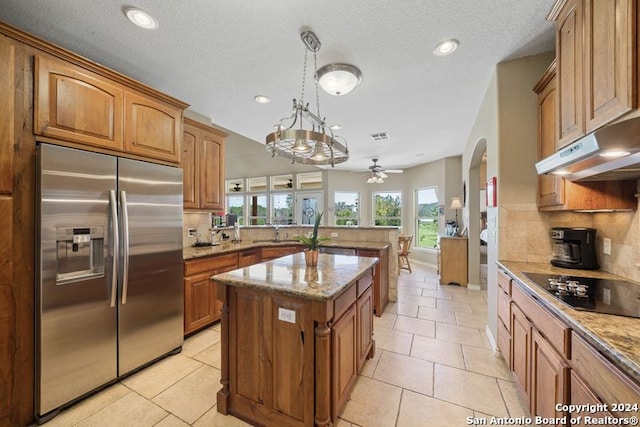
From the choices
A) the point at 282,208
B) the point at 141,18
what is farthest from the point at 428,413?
the point at 282,208

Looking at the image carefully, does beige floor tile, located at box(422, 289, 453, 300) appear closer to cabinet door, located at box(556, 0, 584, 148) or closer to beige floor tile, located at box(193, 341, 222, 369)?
cabinet door, located at box(556, 0, 584, 148)

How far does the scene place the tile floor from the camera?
66.1 inches

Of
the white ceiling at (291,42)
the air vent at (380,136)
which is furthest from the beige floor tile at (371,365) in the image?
the air vent at (380,136)

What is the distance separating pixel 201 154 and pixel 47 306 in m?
2.11

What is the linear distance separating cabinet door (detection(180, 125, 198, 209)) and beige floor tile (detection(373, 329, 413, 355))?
2.69 meters

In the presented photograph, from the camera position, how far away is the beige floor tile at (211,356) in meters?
2.32

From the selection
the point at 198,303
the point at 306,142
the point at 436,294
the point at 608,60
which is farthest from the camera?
the point at 436,294

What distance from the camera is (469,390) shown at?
193 cm

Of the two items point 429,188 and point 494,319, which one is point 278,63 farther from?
point 429,188

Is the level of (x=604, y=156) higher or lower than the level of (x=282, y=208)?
higher

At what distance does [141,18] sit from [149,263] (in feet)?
6.20

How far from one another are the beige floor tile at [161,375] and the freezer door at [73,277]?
0.20m

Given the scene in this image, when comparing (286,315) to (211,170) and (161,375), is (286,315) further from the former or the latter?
(211,170)

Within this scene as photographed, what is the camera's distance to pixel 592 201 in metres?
1.77
